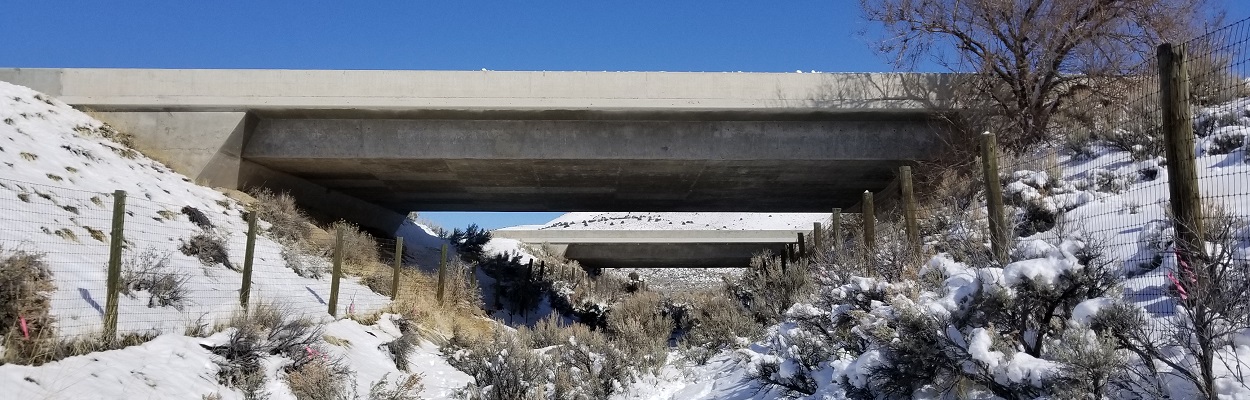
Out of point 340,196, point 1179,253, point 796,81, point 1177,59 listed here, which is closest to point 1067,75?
point 796,81

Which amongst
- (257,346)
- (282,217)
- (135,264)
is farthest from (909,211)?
(282,217)

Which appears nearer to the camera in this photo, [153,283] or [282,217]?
[153,283]

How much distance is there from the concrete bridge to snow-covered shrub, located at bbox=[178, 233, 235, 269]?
5.13m

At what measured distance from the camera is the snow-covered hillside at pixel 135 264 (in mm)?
6559

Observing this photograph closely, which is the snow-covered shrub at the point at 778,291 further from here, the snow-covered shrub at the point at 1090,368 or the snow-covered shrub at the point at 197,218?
the snow-covered shrub at the point at 197,218

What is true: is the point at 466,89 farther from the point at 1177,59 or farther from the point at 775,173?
the point at 1177,59

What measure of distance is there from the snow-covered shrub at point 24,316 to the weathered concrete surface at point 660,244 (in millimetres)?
26081

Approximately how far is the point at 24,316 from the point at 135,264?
400 cm

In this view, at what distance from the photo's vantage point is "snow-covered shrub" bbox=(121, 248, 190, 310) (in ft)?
30.0

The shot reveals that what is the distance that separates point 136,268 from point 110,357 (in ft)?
12.5

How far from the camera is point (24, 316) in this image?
631 centimetres

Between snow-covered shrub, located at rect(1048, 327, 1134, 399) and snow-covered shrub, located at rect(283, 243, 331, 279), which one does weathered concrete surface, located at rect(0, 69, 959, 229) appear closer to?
snow-covered shrub, located at rect(283, 243, 331, 279)

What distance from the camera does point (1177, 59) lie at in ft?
18.5

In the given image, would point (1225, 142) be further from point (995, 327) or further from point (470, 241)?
point (470, 241)
